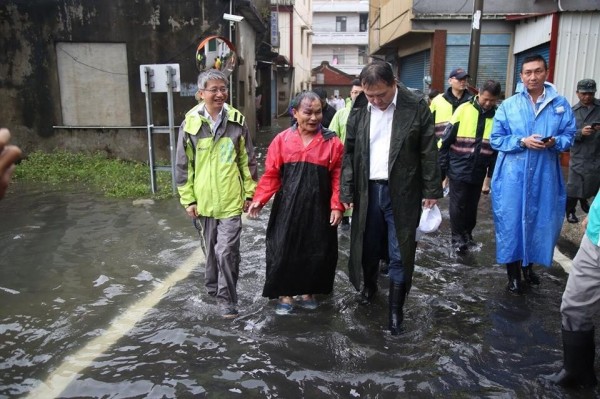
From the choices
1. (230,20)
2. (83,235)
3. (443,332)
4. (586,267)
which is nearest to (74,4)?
(230,20)

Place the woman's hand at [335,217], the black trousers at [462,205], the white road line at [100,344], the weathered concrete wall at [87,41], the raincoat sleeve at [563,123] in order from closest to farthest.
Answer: the white road line at [100,344]
the woman's hand at [335,217]
the raincoat sleeve at [563,123]
the black trousers at [462,205]
the weathered concrete wall at [87,41]

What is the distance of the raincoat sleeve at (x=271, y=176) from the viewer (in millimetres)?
4277

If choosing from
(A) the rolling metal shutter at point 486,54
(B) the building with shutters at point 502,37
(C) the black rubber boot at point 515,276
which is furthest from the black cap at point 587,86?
(A) the rolling metal shutter at point 486,54

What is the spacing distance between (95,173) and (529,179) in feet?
28.9

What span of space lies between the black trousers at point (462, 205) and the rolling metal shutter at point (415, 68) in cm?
1140

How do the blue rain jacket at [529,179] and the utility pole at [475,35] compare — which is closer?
the blue rain jacket at [529,179]

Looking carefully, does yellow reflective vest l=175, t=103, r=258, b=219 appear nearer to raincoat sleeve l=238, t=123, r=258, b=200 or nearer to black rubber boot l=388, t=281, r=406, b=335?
raincoat sleeve l=238, t=123, r=258, b=200

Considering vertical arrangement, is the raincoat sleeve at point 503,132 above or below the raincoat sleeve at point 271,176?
above

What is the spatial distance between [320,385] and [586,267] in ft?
5.70

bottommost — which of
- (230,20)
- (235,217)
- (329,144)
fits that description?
(235,217)

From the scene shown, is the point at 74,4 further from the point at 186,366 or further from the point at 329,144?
the point at 186,366

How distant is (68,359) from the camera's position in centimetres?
364

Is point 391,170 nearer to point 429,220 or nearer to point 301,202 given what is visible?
point 429,220

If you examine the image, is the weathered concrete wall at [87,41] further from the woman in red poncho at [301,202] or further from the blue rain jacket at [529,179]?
the blue rain jacket at [529,179]
